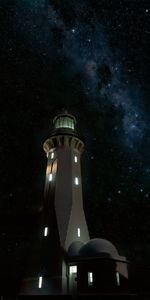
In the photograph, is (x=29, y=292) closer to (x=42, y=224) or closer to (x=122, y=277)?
(x=42, y=224)

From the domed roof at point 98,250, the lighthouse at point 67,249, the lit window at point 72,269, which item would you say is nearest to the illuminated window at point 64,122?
the lighthouse at point 67,249

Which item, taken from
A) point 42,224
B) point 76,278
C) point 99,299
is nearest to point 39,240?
point 42,224

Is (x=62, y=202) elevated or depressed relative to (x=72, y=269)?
elevated

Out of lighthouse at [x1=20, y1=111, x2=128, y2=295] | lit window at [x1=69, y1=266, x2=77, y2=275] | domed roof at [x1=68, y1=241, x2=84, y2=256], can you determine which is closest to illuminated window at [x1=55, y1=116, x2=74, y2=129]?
lighthouse at [x1=20, y1=111, x2=128, y2=295]

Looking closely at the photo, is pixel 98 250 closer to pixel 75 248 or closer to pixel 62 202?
pixel 75 248

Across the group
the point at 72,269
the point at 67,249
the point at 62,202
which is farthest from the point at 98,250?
the point at 62,202

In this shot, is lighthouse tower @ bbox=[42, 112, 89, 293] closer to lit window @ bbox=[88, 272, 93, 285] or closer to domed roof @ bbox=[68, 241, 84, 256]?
domed roof @ bbox=[68, 241, 84, 256]
